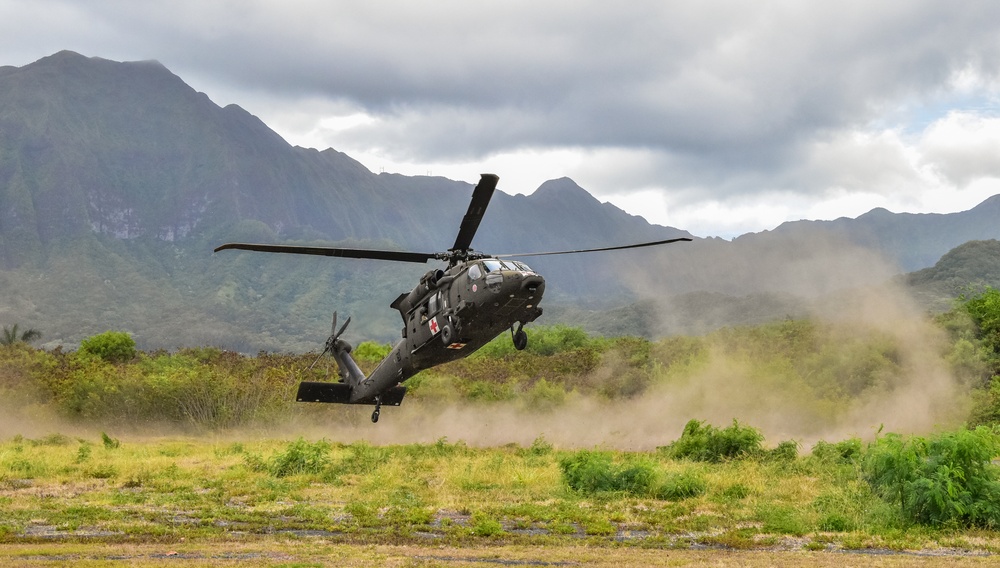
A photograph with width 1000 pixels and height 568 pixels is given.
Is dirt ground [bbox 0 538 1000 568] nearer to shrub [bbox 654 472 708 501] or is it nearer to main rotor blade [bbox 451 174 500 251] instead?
shrub [bbox 654 472 708 501]

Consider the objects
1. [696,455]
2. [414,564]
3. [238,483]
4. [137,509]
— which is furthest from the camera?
[696,455]

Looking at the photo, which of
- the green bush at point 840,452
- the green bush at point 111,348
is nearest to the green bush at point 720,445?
the green bush at point 840,452

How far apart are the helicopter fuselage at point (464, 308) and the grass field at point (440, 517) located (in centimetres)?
474

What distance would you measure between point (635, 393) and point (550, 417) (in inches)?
240

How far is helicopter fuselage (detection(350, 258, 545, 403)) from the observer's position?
24.8 meters

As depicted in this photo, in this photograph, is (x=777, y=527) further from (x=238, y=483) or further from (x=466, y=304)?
(x=238, y=483)

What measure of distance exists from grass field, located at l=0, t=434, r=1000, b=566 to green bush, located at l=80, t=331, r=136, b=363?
37.5 m

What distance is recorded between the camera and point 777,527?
21.6 meters

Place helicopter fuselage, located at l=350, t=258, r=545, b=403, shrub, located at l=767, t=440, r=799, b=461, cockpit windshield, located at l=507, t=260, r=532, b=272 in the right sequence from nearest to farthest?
helicopter fuselage, located at l=350, t=258, r=545, b=403
cockpit windshield, located at l=507, t=260, r=532, b=272
shrub, located at l=767, t=440, r=799, b=461

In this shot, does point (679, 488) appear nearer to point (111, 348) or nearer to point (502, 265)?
point (502, 265)

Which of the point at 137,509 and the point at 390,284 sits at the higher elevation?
the point at 390,284

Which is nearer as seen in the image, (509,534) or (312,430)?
(509,534)

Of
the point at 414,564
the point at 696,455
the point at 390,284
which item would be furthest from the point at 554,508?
the point at 390,284

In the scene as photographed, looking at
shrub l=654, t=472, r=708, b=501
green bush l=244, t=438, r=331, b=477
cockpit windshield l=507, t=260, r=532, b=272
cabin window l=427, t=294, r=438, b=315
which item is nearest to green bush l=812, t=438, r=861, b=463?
shrub l=654, t=472, r=708, b=501
